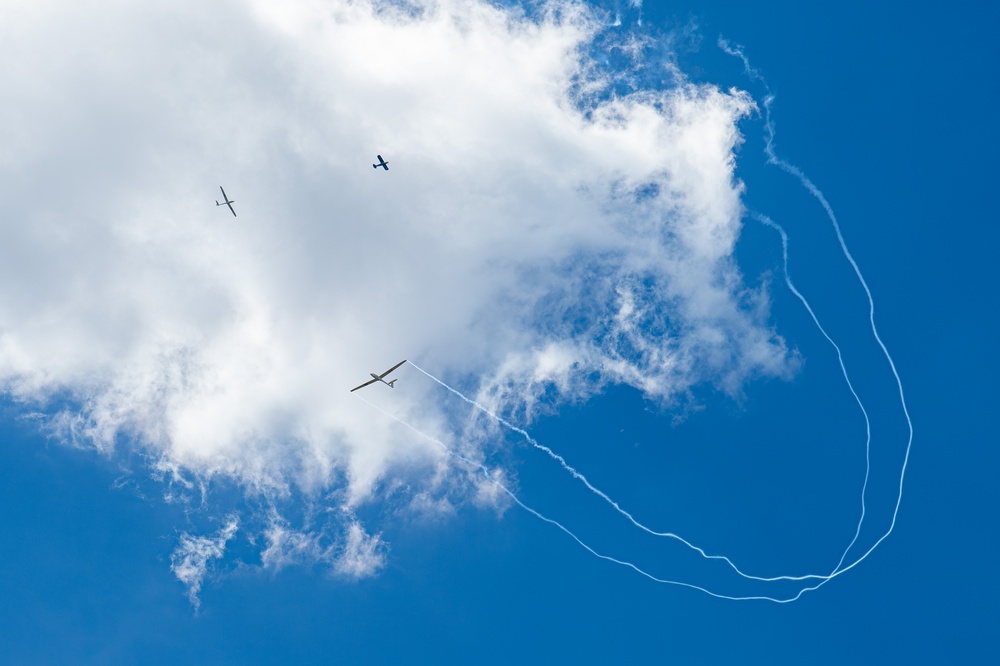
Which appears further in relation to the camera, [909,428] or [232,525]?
[232,525]

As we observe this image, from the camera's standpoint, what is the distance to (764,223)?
13388cm

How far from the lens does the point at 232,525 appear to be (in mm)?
141500

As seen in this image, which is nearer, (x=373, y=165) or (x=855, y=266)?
(x=855, y=266)

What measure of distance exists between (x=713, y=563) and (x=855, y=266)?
52120 millimetres

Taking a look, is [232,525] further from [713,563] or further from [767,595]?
[767,595]

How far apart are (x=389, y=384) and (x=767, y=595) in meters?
69.2

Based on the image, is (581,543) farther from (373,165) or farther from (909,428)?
(373,165)

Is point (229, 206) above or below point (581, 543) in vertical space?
above

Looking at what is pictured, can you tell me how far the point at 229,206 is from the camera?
144750 mm

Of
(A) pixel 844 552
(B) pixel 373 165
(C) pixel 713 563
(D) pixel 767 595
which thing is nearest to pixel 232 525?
(B) pixel 373 165

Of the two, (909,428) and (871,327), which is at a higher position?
(871,327)

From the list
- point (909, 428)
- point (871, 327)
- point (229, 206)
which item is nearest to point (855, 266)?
point (871, 327)

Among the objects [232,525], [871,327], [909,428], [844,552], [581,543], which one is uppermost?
[871,327]

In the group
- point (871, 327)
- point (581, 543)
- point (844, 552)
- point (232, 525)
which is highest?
point (871, 327)
